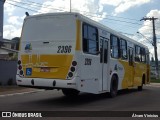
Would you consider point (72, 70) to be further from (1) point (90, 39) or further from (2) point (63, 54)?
(1) point (90, 39)

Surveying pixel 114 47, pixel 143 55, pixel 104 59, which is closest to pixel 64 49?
pixel 104 59

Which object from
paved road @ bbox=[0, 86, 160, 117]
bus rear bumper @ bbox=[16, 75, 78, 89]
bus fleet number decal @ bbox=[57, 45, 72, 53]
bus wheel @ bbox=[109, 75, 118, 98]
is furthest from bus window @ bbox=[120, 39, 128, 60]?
bus rear bumper @ bbox=[16, 75, 78, 89]

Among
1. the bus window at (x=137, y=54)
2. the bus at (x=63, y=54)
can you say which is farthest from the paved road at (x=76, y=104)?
the bus window at (x=137, y=54)

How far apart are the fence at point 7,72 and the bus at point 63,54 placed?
1269 centimetres

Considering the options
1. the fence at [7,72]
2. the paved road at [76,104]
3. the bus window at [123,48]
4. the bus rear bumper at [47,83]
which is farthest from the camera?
the fence at [7,72]

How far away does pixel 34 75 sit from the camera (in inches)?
553

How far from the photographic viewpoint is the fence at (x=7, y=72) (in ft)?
89.0

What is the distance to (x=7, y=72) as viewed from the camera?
2767cm

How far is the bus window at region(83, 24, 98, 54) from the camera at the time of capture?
1413cm

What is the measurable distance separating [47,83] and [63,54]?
123 centimetres

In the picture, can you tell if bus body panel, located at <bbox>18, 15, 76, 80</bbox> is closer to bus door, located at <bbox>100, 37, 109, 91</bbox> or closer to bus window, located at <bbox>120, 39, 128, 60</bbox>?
bus door, located at <bbox>100, 37, 109, 91</bbox>

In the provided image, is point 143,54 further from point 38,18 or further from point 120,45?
point 38,18

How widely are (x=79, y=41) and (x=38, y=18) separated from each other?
2.19m

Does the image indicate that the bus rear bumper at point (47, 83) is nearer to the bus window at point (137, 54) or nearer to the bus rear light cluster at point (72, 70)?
the bus rear light cluster at point (72, 70)
